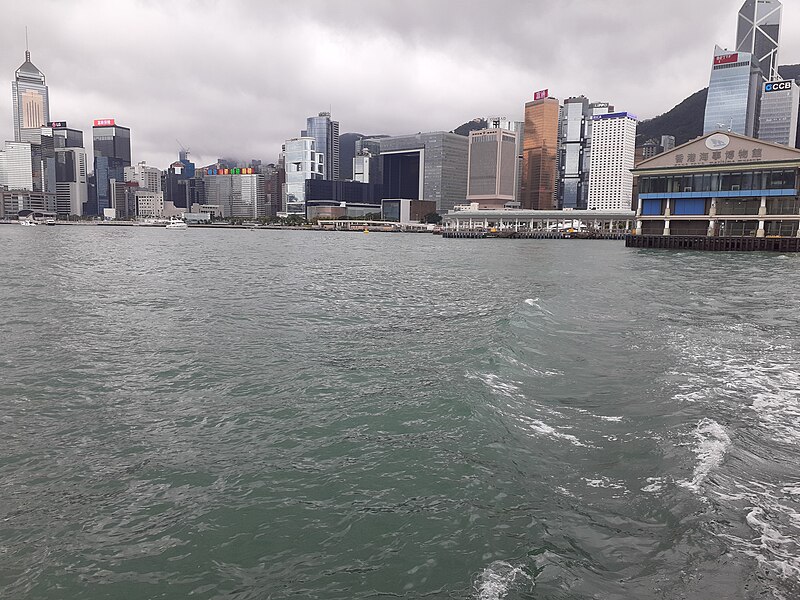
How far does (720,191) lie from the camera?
3029 inches

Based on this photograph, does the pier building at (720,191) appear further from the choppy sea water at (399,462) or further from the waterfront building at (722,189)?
the choppy sea water at (399,462)

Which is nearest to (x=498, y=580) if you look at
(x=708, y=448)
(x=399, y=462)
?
(x=399, y=462)

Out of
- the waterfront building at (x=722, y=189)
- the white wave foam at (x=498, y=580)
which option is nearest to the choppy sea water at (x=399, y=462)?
the white wave foam at (x=498, y=580)

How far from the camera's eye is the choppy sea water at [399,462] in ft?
18.9

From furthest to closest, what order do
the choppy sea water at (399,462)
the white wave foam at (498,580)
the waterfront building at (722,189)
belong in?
the waterfront building at (722,189), the choppy sea water at (399,462), the white wave foam at (498,580)

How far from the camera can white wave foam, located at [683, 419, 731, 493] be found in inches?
300

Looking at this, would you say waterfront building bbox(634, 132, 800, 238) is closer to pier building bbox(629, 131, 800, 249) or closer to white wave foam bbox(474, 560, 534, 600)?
pier building bbox(629, 131, 800, 249)

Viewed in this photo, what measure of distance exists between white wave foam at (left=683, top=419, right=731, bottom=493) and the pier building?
76944 millimetres

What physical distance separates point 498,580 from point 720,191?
85.5 m

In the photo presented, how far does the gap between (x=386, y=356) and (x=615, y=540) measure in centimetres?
911

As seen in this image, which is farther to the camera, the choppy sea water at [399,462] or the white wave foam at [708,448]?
the white wave foam at [708,448]

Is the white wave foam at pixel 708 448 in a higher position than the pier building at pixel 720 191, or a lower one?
lower

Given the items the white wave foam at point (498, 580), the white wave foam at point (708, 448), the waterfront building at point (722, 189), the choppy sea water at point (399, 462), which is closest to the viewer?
the white wave foam at point (498, 580)

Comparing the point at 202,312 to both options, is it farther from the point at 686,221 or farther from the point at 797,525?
the point at 686,221
